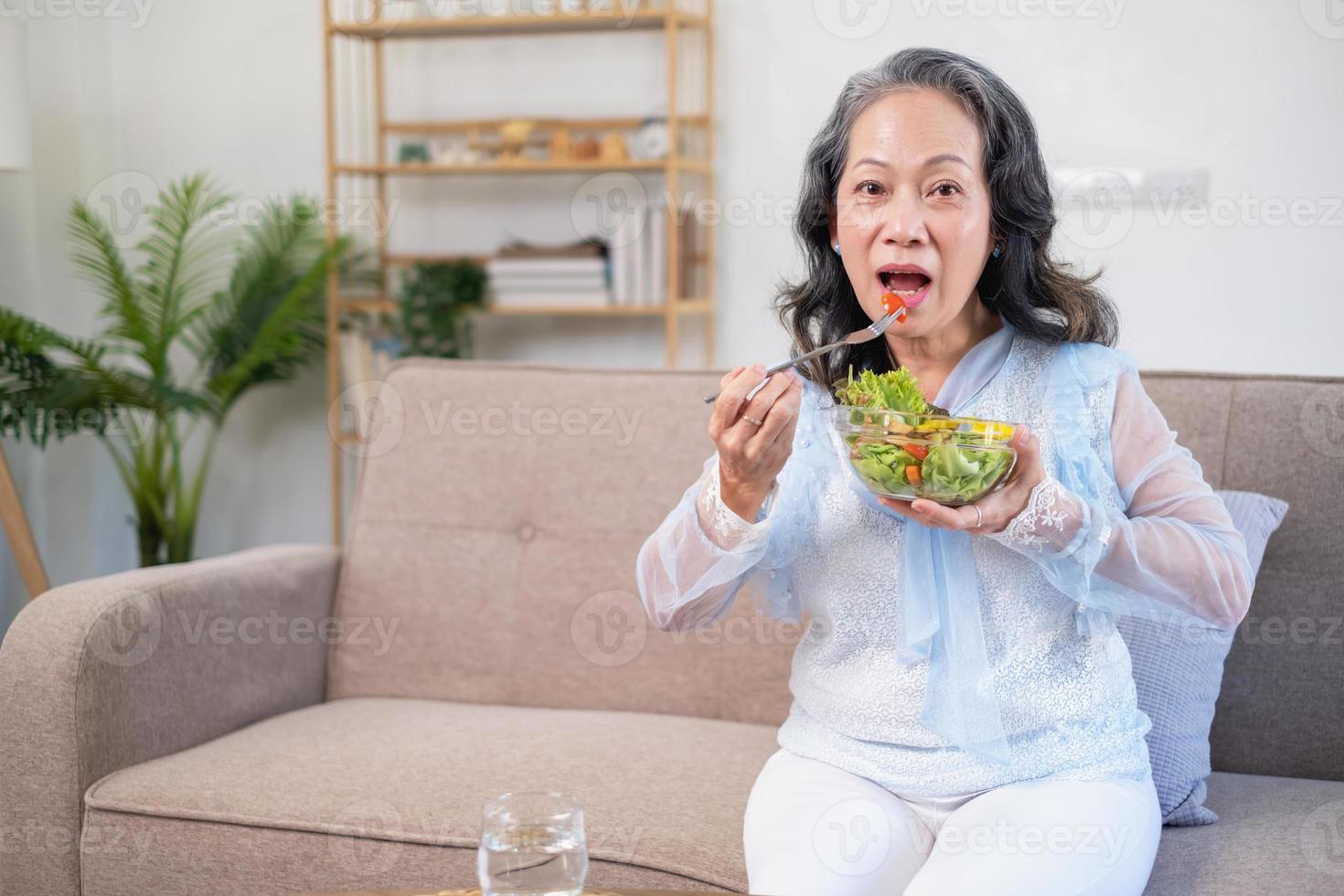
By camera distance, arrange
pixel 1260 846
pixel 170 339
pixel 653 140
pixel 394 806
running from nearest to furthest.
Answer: pixel 1260 846 < pixel 394 806 < pixel 170 339 < pixel 653 140

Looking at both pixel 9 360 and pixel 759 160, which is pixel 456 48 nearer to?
pixel 759 160

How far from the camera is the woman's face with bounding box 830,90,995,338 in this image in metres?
1.35

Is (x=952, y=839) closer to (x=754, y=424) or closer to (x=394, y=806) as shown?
(x=754, y=424)

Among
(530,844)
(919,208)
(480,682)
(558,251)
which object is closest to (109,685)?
(480,682)

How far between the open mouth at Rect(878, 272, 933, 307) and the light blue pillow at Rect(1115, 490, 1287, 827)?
54cm

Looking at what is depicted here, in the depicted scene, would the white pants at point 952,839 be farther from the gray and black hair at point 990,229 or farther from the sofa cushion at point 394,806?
the gray and black hair at point 990,229

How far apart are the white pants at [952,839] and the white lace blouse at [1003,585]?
0.11 feet

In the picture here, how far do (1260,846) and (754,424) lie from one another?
0.79 m

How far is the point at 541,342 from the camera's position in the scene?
3.89m

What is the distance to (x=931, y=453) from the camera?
112 centimetres

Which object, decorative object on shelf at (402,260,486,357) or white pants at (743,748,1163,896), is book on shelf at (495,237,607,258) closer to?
decorative object on shelf at (402,260,486,357)

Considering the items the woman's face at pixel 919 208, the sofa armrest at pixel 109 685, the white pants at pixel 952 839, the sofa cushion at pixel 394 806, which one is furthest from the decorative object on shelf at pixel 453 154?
the white pants at pixel 952 839

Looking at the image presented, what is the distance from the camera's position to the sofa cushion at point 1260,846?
139cm

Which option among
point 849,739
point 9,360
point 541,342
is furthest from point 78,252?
point 849,739
